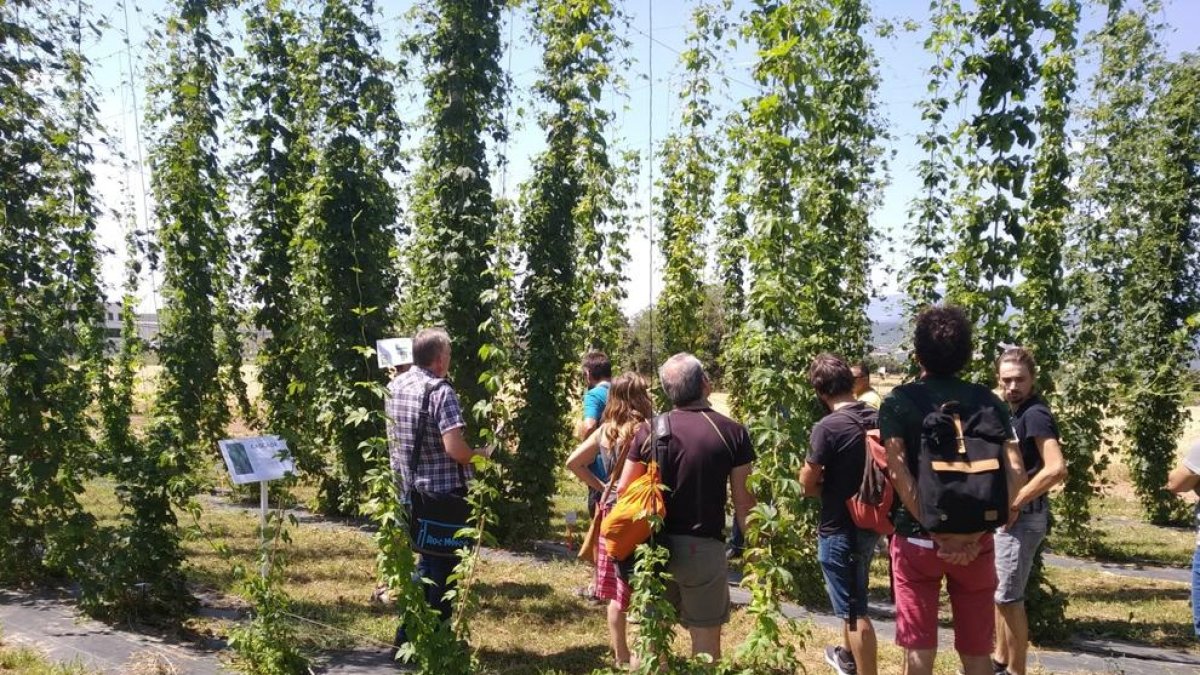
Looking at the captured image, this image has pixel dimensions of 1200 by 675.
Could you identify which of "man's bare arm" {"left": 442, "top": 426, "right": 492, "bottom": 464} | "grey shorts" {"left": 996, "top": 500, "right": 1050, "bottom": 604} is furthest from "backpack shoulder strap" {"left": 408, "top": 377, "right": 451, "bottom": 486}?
"grey shorts" {"left": 996, "top": 500, "right": 1050, "bottom": 604}

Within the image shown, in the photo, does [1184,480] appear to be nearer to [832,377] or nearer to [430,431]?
[832,377]

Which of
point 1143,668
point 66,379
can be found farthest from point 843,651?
point 66,379

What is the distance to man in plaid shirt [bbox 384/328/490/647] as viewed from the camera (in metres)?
4.54

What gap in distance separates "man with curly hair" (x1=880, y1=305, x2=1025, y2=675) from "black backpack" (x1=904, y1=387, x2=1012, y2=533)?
36 mm

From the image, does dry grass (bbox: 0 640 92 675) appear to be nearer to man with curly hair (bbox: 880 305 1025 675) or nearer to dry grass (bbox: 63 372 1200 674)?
dry grass (bbox: 63 372 1200 674)

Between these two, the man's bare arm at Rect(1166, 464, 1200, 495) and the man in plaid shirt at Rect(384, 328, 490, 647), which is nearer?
the man's bare arm at Rect(1166, 464, 1200, 495)

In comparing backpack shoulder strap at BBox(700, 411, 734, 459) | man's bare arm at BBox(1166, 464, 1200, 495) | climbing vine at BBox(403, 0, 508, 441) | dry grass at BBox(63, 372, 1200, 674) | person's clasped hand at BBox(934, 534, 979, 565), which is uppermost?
climbing vine at BBox(403, 0, 508, 441)

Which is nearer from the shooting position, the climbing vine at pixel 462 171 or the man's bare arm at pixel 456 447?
the man's bare arm at pixel 456 447

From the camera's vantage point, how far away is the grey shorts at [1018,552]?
456 cm

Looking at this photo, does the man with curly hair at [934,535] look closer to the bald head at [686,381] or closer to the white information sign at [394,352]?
the bald head at [686,381]

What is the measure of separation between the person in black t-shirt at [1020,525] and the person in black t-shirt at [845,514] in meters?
0.86

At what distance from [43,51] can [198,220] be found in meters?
1.66

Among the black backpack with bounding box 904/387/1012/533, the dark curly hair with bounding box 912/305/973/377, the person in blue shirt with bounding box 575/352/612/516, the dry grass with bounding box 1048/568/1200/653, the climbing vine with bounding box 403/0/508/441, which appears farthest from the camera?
the climbing vine with bounding box 403/0/508/441

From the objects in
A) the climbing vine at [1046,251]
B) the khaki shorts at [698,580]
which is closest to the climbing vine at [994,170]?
the climbing vine at [1046,251]
